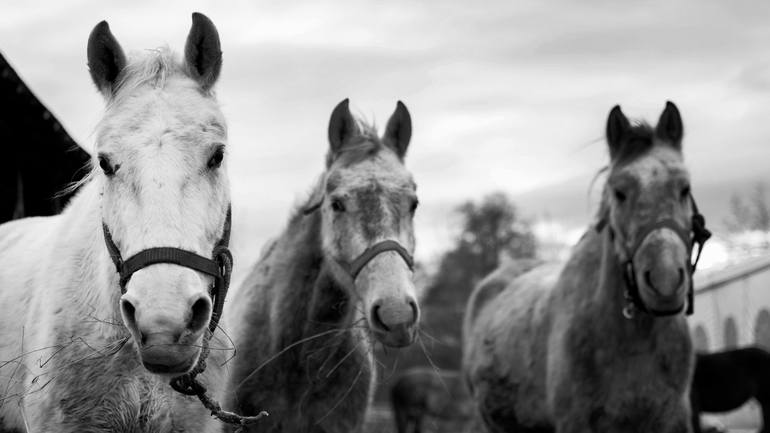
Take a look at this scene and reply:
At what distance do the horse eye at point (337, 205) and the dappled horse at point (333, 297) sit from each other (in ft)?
0.03

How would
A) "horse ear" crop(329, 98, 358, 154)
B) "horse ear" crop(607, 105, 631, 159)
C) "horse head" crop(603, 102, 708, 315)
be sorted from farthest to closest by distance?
"horse ear" crop(607, 105, 631, 159) → "horse ear" crop(329, 98, 358, 154) → "horse head" crop(603, 102, 708, 315)

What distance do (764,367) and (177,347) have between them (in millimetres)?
10304

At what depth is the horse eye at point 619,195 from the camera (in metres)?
6.42

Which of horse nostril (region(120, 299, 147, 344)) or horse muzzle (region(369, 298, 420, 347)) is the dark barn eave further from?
horse nostril (region(120, 299, 147, 344))

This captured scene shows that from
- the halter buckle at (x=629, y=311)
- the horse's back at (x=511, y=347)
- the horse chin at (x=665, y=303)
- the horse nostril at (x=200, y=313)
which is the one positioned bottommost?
the horse's back at (x=511, y=347)

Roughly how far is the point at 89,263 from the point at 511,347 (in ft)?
15.7

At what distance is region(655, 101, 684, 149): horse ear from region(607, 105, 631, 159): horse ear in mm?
251

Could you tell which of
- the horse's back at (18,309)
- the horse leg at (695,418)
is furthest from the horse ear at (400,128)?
the horse leg at (695,418)

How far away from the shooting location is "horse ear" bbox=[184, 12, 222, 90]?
12.2 feet

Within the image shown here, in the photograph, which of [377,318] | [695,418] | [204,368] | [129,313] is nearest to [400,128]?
[377,318]

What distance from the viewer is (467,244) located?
4516 cm

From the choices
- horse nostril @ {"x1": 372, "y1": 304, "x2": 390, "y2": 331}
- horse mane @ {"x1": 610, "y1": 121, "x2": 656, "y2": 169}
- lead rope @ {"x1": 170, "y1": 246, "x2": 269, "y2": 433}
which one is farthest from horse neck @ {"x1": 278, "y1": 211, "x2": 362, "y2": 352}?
horse mane @ {"x1": 610, "y1": 121, "x2": 656, "y2": 169}

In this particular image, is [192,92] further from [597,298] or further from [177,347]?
[597,298]

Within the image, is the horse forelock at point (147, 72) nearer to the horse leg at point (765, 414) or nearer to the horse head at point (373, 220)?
the horse head at point (373, 220)
